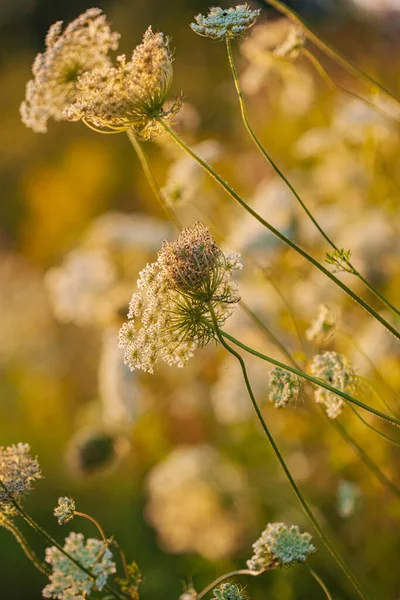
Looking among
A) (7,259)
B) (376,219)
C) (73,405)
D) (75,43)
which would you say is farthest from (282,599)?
(7,259)

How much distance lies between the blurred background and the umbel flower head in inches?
16.1

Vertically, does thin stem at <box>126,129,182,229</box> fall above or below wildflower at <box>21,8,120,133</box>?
below

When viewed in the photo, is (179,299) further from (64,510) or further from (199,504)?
(199,504)

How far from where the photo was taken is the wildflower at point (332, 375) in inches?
43.9


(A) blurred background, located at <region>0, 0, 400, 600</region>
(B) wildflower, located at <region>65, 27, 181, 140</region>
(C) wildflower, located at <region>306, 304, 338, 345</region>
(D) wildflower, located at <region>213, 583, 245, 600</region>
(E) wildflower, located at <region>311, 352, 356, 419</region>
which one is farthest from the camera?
(A) blurred background, located at <region>0, 0, 400, 600</region>

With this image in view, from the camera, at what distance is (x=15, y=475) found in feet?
3.16

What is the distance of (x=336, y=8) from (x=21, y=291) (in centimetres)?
245

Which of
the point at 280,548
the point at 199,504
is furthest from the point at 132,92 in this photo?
the point at 199,504

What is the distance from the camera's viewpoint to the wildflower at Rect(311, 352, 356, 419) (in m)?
1.12

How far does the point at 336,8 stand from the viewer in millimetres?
3619

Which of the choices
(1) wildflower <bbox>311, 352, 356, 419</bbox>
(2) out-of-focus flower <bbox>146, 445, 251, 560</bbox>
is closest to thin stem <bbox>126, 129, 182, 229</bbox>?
(1) wildflower <bbox>311, 352, 356, 419</bbox>

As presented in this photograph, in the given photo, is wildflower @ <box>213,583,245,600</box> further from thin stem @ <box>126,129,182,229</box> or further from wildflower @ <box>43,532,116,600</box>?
thin stem @ <box>126,129,182,229</box>

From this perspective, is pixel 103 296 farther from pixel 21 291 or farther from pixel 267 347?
pixel 21 291

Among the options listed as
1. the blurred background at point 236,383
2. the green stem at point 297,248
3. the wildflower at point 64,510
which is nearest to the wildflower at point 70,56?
the green stem at point 297,248
